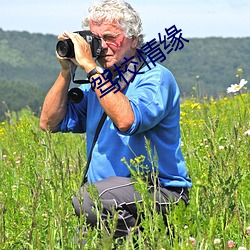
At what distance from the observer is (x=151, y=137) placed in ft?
11.4

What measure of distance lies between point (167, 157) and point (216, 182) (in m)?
0.78

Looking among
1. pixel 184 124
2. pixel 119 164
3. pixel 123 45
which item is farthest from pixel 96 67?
pixel 184 124

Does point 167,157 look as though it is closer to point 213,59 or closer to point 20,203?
point 20,203

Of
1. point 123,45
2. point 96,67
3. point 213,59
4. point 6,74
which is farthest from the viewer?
point 6,74

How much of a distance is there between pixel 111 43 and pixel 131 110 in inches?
18.5

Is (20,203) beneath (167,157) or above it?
beneath

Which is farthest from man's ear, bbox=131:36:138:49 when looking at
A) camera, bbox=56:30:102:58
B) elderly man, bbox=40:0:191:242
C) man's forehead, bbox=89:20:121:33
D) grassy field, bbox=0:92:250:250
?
grassy field, bbox=0:92:250:250

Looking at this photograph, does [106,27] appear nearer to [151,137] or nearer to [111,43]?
[111,43]

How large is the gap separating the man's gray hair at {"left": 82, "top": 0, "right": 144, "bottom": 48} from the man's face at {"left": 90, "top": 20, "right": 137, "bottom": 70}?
25mm

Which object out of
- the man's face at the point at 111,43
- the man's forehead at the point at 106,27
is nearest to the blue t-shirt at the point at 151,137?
the man's face at the point at 111,43

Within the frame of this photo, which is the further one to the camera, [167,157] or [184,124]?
[184,124]

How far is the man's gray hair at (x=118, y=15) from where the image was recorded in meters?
3.52

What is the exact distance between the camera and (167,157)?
351 cm

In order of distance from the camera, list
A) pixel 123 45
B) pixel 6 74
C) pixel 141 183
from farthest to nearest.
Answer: pixel 6 74 < pixel 123 45 < pixel 141 183
